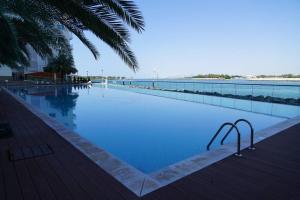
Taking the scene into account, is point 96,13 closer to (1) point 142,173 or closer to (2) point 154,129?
(1) point 142,173

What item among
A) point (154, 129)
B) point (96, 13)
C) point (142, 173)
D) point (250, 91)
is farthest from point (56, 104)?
point (250, 91)

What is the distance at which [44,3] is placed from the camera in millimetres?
3027

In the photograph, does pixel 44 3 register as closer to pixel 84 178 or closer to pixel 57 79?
pixel 84 178

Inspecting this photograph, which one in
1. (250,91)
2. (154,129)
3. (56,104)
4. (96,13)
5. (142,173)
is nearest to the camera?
(142,173)

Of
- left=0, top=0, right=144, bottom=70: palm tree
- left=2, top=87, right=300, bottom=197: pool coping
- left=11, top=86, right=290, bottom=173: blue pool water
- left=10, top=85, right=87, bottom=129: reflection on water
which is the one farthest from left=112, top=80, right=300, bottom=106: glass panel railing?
left=0, top=0, right=144, bottom=70: palm tree

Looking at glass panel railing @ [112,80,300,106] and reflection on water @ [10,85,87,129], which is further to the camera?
glass panel railing @ [112,80,300,106]

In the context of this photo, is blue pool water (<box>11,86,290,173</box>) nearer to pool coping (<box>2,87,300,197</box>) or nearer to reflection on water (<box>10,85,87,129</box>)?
reflection on water (<box>10,85,87,129</box>)

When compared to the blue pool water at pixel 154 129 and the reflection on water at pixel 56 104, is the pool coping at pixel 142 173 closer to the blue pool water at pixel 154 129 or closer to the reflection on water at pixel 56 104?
the blue pool water at pixel 154 129

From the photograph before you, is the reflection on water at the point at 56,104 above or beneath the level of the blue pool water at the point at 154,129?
above

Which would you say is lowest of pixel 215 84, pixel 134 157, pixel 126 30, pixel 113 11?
pixel 134 157

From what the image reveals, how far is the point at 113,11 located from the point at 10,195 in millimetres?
2664

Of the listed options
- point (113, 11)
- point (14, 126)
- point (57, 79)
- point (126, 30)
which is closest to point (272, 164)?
point (126, 30)

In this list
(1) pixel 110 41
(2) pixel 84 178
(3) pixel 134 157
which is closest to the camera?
(2) pixel 84 178

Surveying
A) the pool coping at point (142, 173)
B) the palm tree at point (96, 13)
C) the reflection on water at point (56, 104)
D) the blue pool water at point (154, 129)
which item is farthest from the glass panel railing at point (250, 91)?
the palm tree at point (96, 13)
